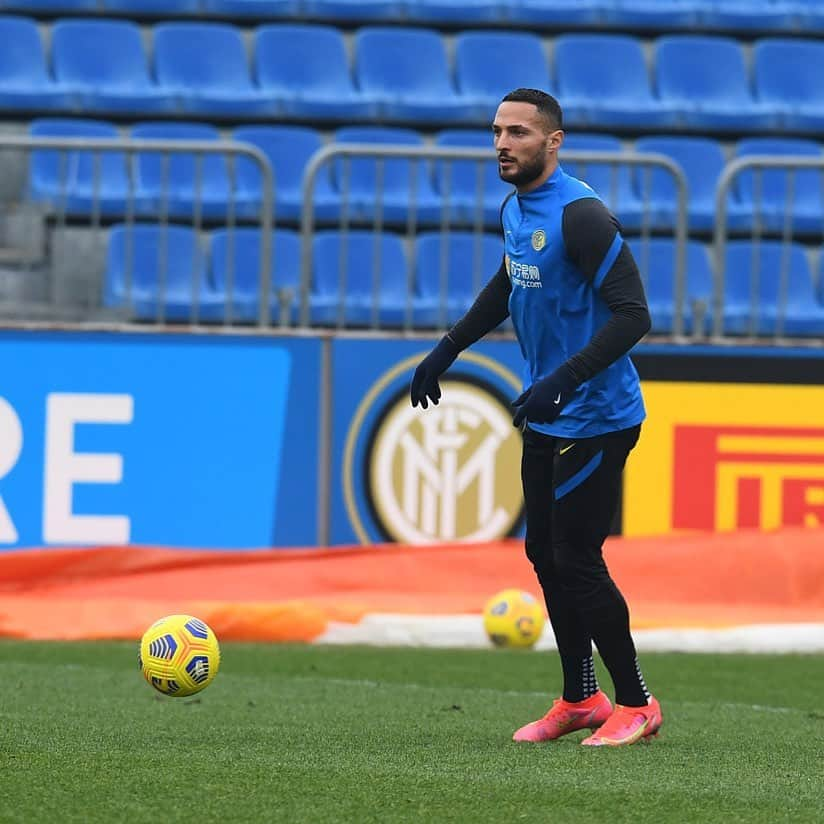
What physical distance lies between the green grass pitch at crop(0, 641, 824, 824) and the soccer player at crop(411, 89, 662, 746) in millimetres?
238

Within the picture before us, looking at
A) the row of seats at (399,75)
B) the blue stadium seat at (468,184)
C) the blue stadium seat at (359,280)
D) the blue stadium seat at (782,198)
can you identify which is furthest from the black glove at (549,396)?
the row of seats at (399,75)

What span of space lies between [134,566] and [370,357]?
1.78 metres

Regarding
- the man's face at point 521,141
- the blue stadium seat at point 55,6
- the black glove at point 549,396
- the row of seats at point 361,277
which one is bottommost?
the black glove at point 549,396

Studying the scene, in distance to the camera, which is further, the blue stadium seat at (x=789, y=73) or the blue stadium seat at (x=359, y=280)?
the blue stadium seat at (x=789, y=73)

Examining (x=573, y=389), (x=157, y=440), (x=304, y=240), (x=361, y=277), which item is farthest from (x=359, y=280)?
(x=573, y=389)

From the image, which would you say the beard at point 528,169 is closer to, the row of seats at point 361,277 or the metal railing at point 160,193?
the metal railing at point 160,193

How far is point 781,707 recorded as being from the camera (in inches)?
274

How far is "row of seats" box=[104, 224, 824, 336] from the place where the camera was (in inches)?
415

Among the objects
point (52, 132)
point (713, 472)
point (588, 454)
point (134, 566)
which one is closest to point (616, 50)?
point (52, 132)

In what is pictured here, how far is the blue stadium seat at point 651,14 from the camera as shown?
15.2 m

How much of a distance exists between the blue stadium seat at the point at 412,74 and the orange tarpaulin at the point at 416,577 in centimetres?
513

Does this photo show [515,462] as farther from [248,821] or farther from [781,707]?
[248,821]

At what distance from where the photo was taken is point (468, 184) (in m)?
11.3

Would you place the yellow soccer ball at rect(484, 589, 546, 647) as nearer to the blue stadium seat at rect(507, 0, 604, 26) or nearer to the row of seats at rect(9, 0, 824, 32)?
the row of seats at rect(9, 0, 824, 32)
